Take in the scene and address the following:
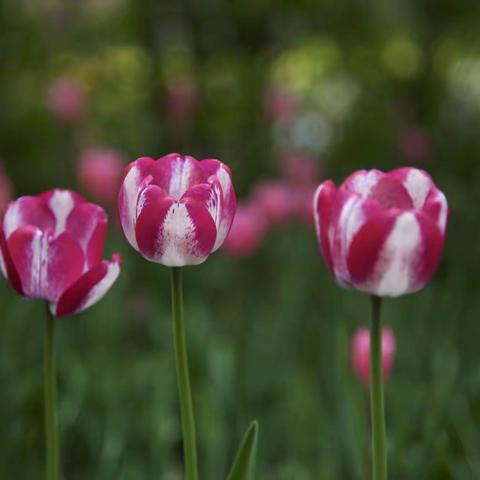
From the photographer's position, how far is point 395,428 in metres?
1.58

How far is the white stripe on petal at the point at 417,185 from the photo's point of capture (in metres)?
0.88

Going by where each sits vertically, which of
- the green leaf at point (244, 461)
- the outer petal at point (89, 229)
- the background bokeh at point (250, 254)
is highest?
the outer petal at point (89, 229)

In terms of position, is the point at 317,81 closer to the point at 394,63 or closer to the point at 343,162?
the point at 394,63

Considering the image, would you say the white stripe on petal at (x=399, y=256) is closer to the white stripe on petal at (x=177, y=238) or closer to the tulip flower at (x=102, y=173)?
the white stripe on petal at (x=177, y=238)

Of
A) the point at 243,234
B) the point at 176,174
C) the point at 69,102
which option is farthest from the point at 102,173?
the point at 176,174

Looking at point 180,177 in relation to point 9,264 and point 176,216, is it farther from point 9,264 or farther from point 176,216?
point 9,264

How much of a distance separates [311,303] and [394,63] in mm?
2794

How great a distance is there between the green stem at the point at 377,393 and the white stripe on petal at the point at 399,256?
2 centimetres

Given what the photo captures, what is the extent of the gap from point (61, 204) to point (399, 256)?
34 cm

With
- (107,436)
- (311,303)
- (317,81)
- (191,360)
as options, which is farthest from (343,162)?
(107,436)

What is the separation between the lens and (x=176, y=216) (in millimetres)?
819

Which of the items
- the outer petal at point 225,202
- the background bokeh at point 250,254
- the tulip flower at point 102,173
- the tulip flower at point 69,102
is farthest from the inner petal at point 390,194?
the tulip flower at point 69,102

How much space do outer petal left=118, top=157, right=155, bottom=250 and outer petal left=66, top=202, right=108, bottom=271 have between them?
0.25 ft

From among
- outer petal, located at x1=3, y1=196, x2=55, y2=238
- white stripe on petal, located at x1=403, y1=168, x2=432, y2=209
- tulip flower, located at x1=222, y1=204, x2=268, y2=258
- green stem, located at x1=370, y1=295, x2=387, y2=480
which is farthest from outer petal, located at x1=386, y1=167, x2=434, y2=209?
tulip flower, located at x1=222, y1=204, x2=268, y2=258
